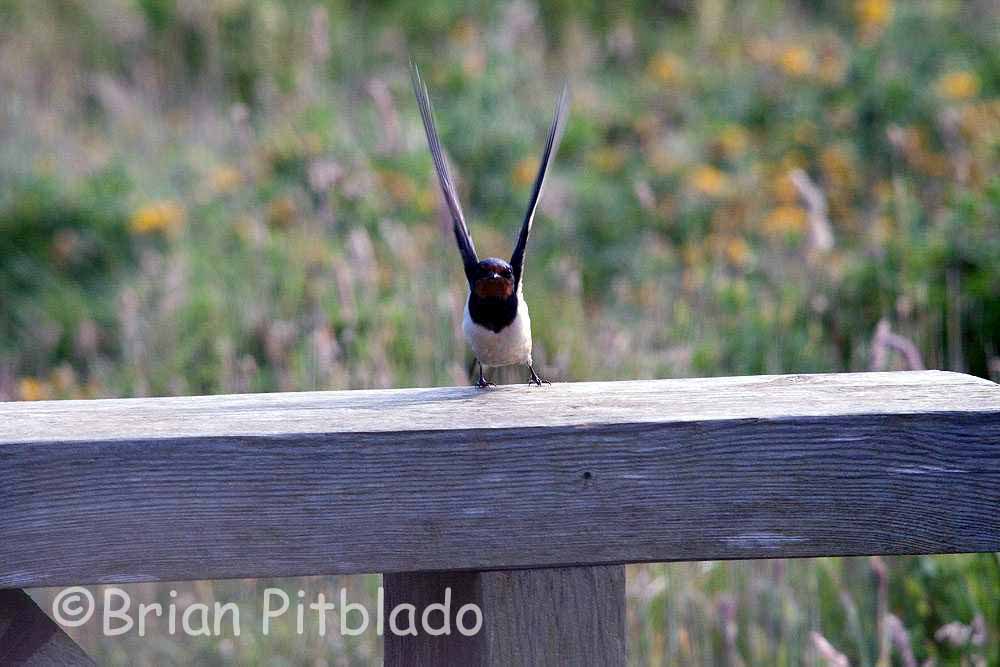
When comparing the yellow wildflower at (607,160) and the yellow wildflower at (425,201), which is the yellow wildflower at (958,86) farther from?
the yellow wildflower at (425,201)

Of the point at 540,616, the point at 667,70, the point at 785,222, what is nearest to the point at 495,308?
the point at 540,616

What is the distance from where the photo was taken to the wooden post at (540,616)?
1383mm

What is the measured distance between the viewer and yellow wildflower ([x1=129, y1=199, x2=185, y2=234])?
16.2 feet

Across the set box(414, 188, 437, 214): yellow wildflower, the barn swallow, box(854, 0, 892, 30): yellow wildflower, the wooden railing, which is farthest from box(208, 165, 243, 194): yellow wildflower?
the wooden railing

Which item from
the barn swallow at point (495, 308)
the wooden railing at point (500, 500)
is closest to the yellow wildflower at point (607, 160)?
the barn swallow at point (495, 308)

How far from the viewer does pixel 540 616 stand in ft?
4.58

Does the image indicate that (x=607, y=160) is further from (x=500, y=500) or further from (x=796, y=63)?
(x=500, y=500)

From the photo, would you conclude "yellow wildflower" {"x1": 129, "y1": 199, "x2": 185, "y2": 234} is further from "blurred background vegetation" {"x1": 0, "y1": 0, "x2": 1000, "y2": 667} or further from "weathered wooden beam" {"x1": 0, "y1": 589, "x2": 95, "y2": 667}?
"weathered wooden beam" {"x1": 0, "y1": 589, "x2": 95, "y2": 667}

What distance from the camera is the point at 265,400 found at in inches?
64.2

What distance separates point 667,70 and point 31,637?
606 centimetres

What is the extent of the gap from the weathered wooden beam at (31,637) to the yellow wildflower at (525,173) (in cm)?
432

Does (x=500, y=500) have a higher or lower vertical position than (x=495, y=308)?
lower

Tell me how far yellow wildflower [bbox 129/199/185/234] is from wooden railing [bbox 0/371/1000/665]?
364 cm

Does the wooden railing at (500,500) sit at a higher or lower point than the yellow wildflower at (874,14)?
lower
